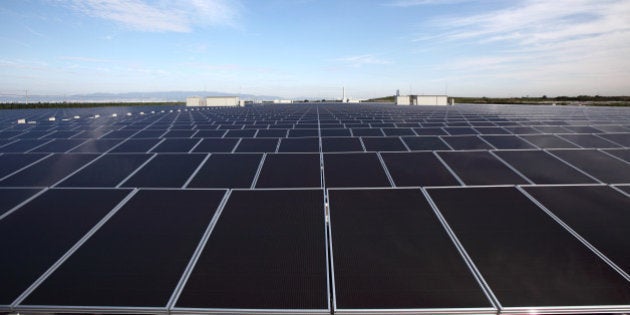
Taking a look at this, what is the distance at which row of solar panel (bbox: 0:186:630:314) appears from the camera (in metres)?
3.77

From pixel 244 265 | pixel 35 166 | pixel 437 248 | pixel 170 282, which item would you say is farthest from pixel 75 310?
pixel 35 166

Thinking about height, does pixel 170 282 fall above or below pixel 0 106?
below

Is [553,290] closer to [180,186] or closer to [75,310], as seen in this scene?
[75,310]

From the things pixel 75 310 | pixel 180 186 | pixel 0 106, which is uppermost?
pixel 0 106

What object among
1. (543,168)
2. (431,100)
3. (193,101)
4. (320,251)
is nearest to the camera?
(320,251)

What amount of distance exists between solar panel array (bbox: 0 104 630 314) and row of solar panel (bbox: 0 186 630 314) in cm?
2

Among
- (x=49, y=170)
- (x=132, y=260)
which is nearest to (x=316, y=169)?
(x=132, y=260)

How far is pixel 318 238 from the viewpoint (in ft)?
15.8

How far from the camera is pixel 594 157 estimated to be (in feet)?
30.1

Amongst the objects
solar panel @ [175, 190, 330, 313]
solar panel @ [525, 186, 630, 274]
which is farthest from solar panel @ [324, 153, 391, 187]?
solar panel @ [525, 186, 630, 274]

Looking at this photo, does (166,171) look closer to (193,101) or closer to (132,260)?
(132,260)

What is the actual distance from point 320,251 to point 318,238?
0.31 metres

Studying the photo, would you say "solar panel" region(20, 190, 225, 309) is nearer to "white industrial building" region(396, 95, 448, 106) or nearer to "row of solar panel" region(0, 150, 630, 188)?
"row of solar panel" region(0, 150, 630, 188)

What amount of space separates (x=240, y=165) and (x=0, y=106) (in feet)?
243
